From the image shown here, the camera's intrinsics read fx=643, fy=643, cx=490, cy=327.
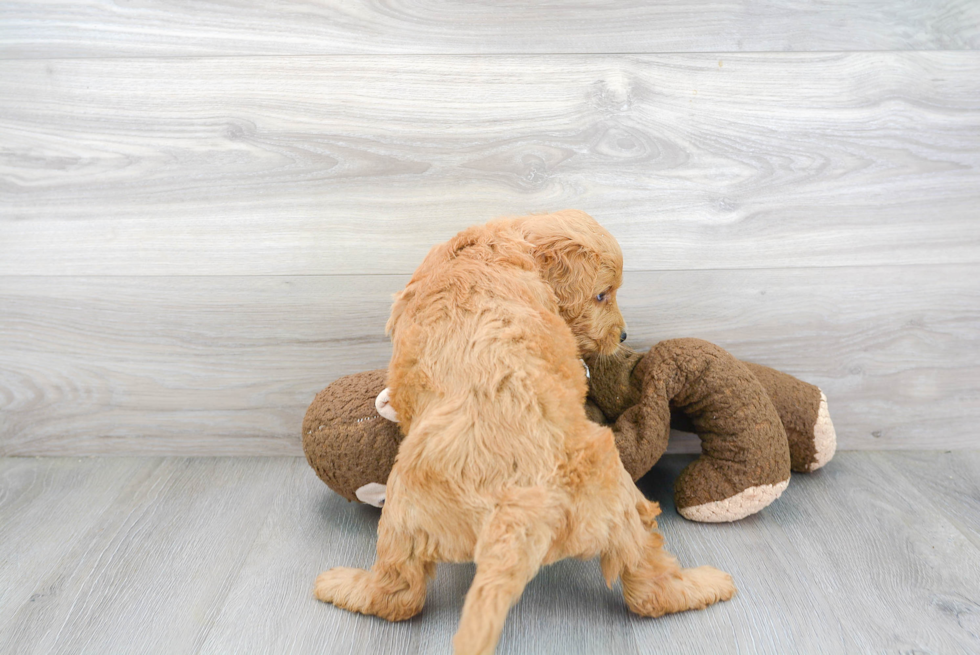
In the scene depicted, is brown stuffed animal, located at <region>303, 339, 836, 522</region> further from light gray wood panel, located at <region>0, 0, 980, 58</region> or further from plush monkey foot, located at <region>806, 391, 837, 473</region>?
light gray wood panel, located at <region>0, 0, 980, 58</region>

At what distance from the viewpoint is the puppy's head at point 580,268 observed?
0.88 metres

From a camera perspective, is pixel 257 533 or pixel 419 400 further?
pixel 257 533

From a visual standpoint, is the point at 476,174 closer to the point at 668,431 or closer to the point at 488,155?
the point at 488,155

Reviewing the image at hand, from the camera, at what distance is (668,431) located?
3.56ft

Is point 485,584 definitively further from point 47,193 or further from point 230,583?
point 47,193

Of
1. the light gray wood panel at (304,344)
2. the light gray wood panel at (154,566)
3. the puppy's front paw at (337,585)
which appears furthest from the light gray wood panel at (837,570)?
the light gray wood panel at (154,566)

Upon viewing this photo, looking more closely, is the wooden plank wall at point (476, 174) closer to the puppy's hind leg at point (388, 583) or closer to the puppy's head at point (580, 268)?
the puppy's head at point (580, 268)

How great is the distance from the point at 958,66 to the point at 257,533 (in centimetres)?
152

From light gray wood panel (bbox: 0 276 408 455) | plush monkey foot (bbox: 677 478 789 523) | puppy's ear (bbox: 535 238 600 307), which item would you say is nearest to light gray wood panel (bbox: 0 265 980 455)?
light gray wood panel (bbox: 0 276 408 455)

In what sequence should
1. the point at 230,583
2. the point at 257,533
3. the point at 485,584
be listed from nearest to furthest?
the point at 485,584
the point at 230,583
the point at 257,533

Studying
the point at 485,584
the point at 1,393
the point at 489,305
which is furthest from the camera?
the point at 1,393

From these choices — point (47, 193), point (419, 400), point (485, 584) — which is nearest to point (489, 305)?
point (419, 400)

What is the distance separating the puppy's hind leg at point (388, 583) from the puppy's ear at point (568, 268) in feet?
1.23

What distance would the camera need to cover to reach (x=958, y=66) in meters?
1.19
